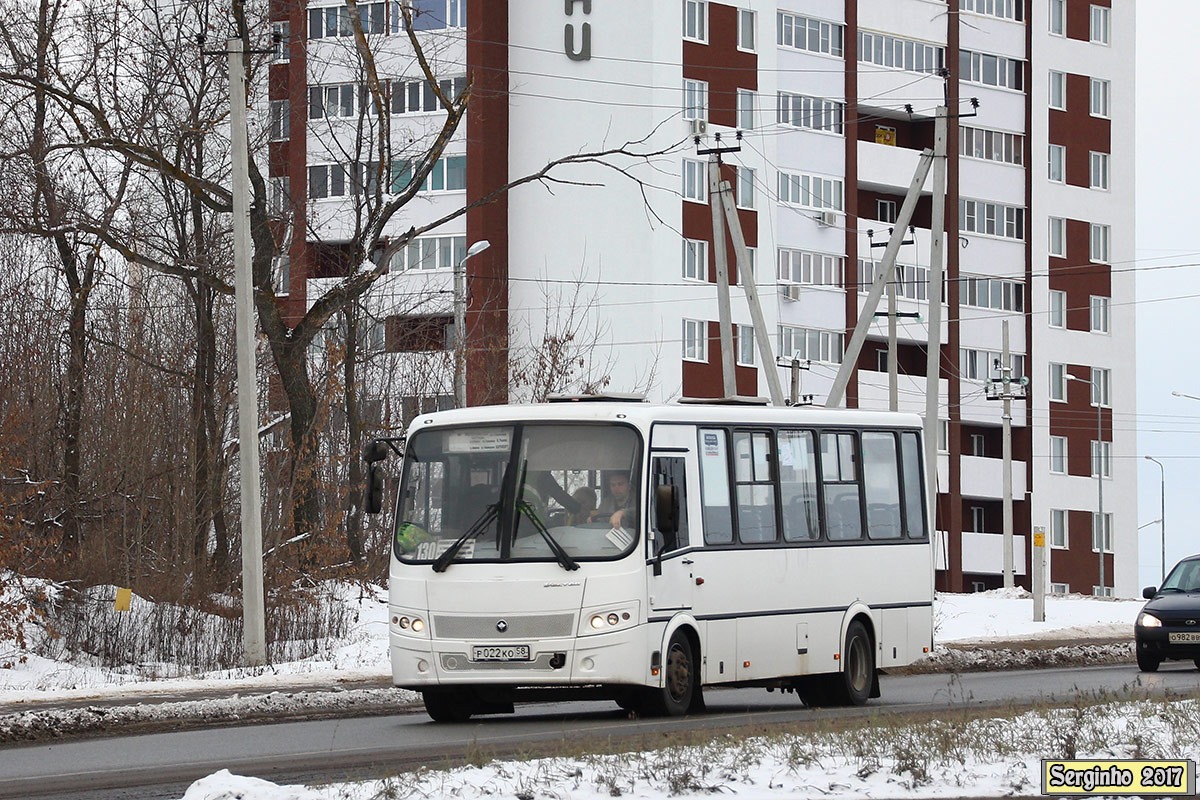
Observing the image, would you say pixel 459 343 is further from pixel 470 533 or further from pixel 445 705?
pixel 470 533

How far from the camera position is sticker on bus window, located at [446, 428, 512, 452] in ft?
58.5

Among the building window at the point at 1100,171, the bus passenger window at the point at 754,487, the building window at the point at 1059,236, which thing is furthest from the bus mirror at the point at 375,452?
the building window at the point at 1100,171

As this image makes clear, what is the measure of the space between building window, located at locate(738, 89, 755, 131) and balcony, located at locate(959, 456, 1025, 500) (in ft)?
54.8

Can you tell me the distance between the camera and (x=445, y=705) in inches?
711

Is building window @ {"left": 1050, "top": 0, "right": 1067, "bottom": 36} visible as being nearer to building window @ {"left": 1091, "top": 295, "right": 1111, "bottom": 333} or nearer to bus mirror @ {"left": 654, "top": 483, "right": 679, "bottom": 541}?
building window @ {"left": 1091, "top": 295, "right": 1111, "bottom": 333}

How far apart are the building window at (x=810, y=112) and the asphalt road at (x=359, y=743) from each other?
52.4 metres

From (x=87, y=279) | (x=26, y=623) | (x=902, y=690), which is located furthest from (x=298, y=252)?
(x=902, y=690)

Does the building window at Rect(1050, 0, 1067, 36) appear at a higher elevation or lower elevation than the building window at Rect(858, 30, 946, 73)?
higher

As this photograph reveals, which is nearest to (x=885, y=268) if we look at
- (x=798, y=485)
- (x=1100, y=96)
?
(x=798, y=485)

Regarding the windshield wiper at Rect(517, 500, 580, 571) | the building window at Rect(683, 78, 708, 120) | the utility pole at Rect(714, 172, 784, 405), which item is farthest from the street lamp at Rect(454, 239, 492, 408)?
the building window at Rect(683, 78, 708, 120)

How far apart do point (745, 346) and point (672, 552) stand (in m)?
54.1

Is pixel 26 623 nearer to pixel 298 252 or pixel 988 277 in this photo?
pixel 298 252

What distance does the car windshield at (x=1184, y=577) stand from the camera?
27969 millimetres

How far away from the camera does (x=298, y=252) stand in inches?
2557
